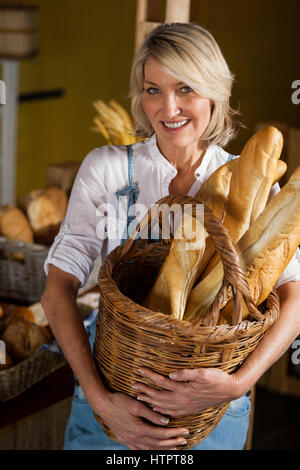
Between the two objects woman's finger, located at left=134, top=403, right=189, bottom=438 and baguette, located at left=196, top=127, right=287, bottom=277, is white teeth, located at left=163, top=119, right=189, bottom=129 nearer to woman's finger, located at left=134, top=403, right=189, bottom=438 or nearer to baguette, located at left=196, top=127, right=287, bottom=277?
baguette, located at left=196, top=127, right=287, bottom=277

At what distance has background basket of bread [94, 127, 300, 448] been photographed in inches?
29.2

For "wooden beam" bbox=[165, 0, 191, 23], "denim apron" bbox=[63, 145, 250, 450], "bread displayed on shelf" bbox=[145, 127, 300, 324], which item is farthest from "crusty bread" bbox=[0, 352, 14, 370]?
"wooden beam" bbox=[165, 0, 191, 23]

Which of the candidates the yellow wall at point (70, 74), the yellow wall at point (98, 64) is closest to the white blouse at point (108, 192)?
the yellow wall at point (98, 64)

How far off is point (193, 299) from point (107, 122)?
2.64 ft

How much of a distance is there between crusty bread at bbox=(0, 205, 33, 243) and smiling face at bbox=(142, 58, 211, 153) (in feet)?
2.45

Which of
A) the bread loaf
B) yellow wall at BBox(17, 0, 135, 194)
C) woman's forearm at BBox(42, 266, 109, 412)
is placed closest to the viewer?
woman's forearm at BBox(42, 266, 109, 412)

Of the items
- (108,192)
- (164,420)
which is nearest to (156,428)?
(164,420)

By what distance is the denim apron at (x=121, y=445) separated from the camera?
105 centimetres

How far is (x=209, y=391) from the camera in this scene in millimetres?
812

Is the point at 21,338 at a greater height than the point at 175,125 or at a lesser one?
lesser

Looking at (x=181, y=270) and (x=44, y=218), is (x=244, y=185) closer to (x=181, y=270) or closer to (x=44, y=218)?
(x=181, y=270)

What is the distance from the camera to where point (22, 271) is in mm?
1522

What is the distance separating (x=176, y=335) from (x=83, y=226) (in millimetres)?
356

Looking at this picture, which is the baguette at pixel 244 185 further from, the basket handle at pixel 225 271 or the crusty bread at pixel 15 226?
the crusty bread at pixel 15 226
